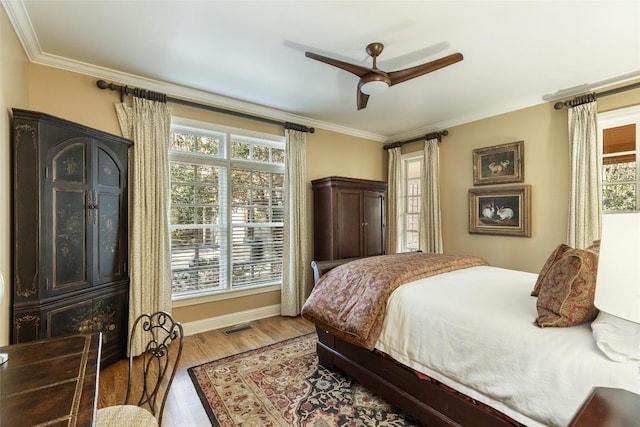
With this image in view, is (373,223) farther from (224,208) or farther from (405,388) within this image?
(405,388)

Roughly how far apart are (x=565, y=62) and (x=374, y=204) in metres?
2.58

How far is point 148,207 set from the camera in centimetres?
300

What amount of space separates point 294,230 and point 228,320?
4.63 feet

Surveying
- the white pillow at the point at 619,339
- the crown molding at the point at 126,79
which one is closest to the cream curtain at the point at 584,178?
the white pillow at the point at 619,339

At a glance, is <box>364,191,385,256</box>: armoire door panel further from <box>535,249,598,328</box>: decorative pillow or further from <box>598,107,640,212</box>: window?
<box>535,249,598,328</box>: decorative pillow

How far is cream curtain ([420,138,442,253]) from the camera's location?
438 centimetres

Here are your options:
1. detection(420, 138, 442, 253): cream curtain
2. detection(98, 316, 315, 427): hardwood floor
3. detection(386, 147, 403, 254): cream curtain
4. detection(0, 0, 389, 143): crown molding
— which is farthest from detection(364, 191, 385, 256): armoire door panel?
detection(98, 316, 315, 427): hardwood floor

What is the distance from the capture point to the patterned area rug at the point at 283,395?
6.52ft

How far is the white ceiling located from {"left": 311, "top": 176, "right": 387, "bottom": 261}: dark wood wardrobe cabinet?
120 centimetres

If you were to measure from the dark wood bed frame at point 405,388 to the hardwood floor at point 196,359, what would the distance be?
0.97 m

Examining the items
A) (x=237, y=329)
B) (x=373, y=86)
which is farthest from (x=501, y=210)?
(x=237, y=329)

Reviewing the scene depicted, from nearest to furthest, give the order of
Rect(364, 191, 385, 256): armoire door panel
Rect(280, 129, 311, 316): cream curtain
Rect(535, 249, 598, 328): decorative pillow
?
Rect(535, 249, 598, 328): decorative pillow → Rect(280, 129, 311, 316): cream curtain → Rect(364, 191, 385, 256): armoire door panel

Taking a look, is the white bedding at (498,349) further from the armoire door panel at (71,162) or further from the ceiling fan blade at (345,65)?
the armoire door panel at (71,162)

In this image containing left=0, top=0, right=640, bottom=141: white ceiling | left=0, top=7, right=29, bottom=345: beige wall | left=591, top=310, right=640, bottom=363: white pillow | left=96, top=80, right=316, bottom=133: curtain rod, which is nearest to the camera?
left=591, top=310, right=640, bottom=363: white pillow
